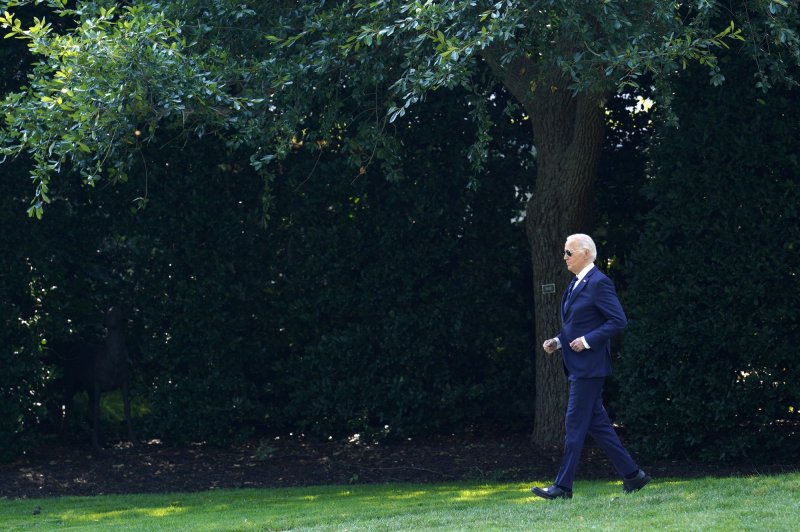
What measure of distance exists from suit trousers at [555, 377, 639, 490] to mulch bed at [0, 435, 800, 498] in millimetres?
2047

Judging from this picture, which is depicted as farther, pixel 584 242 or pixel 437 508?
pixel 437 508

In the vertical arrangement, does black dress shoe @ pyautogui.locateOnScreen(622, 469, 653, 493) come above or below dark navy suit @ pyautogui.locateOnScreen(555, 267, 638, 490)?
below

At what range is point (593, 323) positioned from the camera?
303 inches

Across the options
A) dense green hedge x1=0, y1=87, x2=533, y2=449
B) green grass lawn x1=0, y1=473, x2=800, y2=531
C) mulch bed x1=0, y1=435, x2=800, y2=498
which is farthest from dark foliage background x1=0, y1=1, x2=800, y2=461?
green grass lawn x1=0, y1=473, x2=800, y2=531

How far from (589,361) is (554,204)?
3.27 meters

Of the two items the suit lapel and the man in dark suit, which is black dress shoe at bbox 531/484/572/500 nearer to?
the man in dark suit

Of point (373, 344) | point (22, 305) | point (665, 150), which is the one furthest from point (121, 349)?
point (665, 150)

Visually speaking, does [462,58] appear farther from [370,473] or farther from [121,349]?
[121,349]

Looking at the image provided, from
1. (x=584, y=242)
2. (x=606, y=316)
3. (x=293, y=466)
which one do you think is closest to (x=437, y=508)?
(x=606, y=316)

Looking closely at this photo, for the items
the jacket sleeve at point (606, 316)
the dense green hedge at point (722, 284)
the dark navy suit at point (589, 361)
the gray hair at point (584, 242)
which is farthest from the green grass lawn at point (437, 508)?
the gray hair at point (584, 242)

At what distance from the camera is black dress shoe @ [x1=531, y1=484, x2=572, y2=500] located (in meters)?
7.78

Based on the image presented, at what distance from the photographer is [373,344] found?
38.3 ft

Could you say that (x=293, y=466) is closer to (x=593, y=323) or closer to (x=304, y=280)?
(x=304, y=280)

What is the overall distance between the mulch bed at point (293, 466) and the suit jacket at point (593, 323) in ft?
8.06
